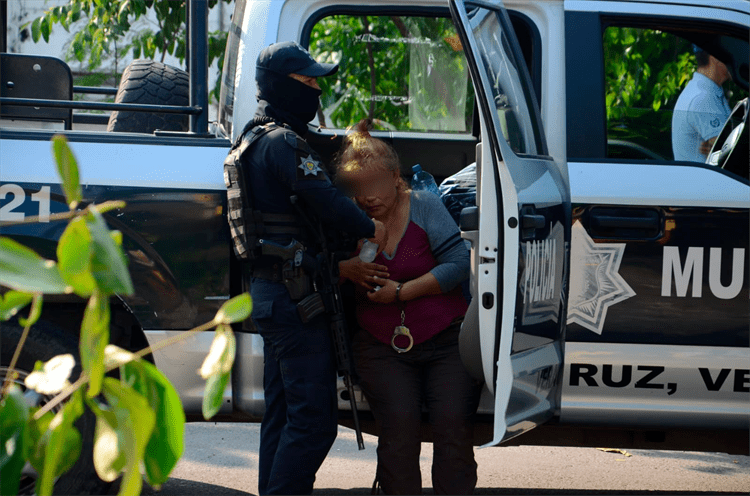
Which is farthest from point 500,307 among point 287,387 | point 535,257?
point 287,387

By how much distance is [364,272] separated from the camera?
259cm

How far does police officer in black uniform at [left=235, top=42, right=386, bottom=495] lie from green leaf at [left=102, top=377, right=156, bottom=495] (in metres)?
1.77

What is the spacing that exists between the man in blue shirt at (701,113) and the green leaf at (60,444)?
2.58 m

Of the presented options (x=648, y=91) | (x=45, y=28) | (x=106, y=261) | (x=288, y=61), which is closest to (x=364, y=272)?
(x=288, y=61)

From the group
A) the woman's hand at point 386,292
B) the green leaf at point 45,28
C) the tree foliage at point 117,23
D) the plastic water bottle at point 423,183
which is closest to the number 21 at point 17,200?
the woman's hand at point 386,292

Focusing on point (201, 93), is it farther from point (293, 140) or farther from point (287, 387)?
point (287, 387)

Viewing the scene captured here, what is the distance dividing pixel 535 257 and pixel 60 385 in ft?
6.04

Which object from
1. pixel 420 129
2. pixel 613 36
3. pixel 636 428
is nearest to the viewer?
pixel 636 428

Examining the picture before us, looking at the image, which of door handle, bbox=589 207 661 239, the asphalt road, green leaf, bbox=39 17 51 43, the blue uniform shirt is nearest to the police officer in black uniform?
door handle, bbox=589 207 661 239

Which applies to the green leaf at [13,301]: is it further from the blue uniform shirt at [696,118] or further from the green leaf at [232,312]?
the blue uniform shirt at [696,118]

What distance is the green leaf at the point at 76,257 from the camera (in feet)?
1.84

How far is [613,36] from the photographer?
2.82 m

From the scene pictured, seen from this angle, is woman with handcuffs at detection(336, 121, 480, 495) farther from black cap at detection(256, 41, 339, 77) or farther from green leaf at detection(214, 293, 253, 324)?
green leaf at detection(214, 293, 253, 324)

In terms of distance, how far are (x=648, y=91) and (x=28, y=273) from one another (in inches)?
125
